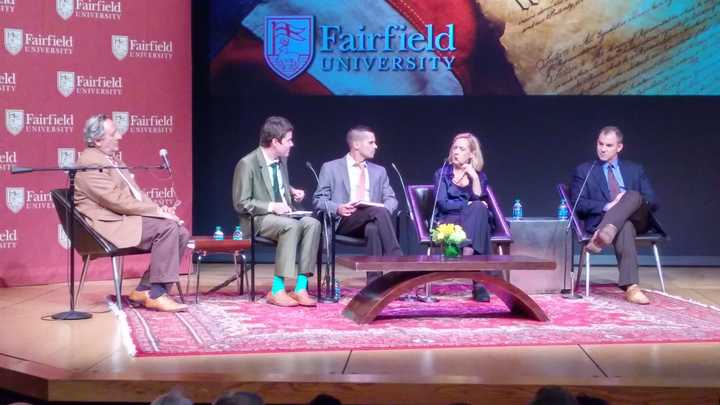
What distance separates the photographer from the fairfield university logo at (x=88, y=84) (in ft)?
25.3

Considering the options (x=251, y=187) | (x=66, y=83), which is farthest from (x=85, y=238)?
(x=66, y=83)

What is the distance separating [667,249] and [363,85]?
9.73ft

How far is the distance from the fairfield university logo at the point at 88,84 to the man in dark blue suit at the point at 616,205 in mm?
3470

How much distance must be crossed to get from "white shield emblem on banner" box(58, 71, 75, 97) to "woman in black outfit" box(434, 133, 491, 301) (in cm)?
281

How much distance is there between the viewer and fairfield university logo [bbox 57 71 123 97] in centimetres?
772

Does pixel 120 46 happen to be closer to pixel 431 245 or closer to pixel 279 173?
pixel 279 173

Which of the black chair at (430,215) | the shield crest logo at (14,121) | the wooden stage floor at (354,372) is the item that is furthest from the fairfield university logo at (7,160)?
the black chair at (430,215)

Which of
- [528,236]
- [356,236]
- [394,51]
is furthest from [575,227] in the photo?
[394,51]

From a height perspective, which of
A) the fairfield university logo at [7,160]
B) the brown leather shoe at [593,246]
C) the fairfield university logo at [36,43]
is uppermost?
the fairfield university logo at [36,43]

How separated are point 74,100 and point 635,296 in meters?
4.22

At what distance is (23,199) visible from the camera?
24.9ft

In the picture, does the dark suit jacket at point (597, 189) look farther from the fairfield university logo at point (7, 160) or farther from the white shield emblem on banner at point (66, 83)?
the fairfield university logo at point (7, 160)

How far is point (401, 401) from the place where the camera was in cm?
380

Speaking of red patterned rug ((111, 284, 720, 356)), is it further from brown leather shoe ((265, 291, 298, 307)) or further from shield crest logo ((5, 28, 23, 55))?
shield crest logo ((5, 28, 23, 55))
